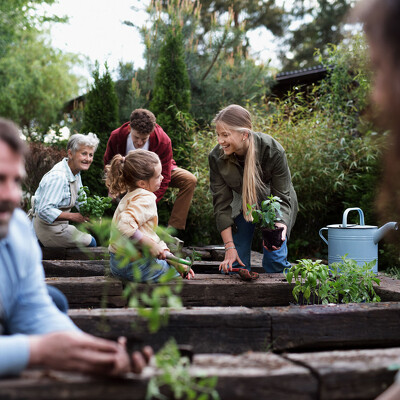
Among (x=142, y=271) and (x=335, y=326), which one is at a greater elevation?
(x=142, y=271)

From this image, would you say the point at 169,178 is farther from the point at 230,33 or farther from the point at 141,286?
the point at 230,33

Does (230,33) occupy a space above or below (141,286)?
above

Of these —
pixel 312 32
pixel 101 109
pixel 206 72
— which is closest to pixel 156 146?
pixel 101 109

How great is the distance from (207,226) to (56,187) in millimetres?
2903

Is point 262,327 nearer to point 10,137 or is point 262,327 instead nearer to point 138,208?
point 138,208

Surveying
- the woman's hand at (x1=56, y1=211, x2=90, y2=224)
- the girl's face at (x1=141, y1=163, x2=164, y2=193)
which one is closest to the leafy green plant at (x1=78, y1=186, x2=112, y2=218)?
the woman's hand at (x1=56, y1=211, x2=90, y2=224)

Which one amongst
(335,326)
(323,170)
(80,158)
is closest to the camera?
(335,326)

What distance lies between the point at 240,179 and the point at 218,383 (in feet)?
9.00

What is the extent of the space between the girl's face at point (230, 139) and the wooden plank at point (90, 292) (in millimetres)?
1435

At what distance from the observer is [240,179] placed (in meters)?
4.07

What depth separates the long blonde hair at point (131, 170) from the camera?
3.35 metres

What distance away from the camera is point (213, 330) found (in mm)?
2264

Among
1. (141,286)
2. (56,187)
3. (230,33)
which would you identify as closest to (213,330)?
(141,286)

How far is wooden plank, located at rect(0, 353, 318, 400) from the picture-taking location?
4.22 feet
